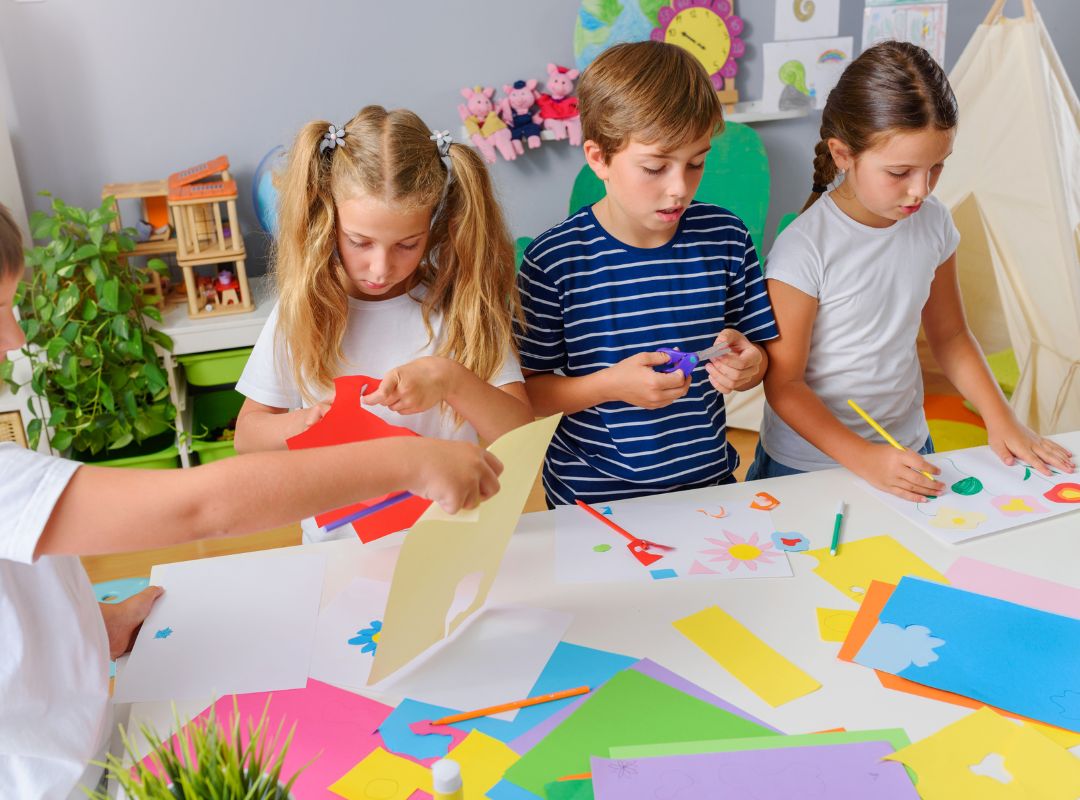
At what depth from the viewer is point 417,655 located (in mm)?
900

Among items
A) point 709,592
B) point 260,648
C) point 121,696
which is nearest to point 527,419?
point 709,592

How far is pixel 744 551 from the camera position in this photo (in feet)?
3.55

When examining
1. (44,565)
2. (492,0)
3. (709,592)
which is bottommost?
(709,592)

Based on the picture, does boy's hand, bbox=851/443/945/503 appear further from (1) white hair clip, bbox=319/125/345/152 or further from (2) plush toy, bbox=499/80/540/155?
(2) plush toy, bbox=499/80/540/155

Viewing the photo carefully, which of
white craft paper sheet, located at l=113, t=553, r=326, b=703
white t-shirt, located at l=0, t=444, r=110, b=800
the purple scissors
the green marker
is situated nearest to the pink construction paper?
the green marker

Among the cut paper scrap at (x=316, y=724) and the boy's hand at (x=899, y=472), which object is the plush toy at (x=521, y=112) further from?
the cut paper scrap at (x=316, y=724)

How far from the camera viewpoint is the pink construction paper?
99 centimetres

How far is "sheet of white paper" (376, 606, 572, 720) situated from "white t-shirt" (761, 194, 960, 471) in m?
0.68

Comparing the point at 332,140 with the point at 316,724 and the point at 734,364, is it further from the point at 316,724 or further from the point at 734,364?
the point at 316,724

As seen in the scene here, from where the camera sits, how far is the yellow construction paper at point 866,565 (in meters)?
1.03

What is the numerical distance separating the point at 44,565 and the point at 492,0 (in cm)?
253

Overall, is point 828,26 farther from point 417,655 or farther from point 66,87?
point 417,655

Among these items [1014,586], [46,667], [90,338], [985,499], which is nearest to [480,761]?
[46,667]

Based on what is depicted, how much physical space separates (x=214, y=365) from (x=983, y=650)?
213 centimetres
